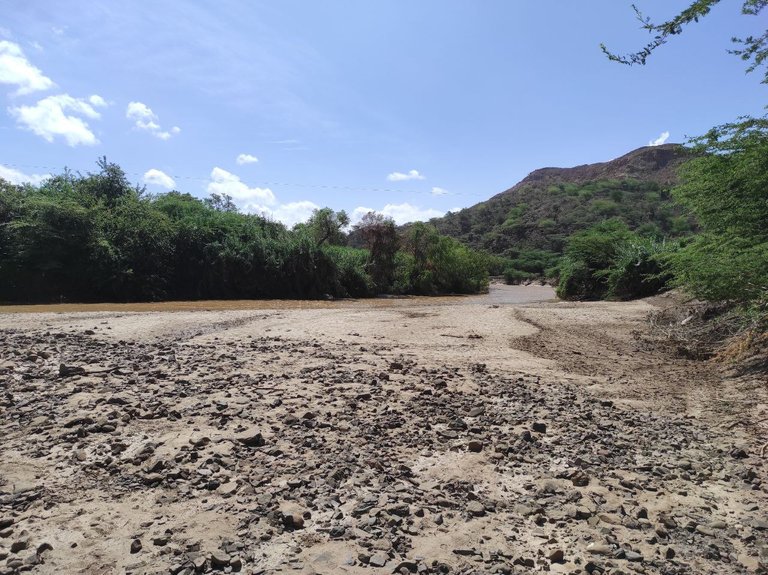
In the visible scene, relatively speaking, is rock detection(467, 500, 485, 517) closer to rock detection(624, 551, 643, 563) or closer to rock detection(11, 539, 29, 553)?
rock detection(624, 551, 643, 563)

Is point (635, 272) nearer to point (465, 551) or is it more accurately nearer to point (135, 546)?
point (465, 551)

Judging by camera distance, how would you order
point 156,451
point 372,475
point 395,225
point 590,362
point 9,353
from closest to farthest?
point 372,475 < point 156,451 < point 9,353 < point 590,362 < point 395,225

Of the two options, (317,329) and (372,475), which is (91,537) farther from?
(317,329)

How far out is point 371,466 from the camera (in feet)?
13.7

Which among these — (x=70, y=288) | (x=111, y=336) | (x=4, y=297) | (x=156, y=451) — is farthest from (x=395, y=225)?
(x=156, y=451)

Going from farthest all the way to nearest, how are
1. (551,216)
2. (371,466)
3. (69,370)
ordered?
(551,216)
(69,370)
(371,466)

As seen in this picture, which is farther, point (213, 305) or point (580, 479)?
point (213, 305)

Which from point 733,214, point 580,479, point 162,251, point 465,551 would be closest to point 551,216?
point 162,251

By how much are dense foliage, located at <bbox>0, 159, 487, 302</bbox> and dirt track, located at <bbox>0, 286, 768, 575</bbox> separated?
1701 centimetres

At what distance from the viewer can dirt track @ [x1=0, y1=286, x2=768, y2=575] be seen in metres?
3.05

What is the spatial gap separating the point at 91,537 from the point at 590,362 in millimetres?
7590

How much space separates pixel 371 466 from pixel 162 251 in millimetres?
23755

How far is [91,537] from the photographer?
312cm

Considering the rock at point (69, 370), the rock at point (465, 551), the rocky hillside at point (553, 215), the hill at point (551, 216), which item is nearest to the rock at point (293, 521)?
the rock at point (465, 551)
